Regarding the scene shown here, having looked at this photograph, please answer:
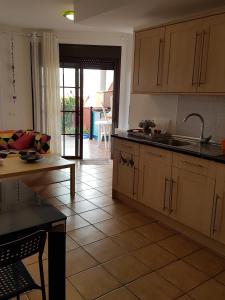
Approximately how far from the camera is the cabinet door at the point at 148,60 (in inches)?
127

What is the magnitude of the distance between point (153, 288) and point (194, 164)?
1.14 m

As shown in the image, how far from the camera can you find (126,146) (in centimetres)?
344

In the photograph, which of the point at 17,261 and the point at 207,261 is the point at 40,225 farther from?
the point at 207,261

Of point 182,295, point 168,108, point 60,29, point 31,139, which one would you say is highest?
point 60,29

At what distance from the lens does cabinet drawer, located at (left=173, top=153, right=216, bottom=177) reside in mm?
2464

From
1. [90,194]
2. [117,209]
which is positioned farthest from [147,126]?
[90,194]

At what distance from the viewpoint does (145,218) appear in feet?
10.7

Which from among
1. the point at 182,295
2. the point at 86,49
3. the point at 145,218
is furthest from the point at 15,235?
the point at 86,49

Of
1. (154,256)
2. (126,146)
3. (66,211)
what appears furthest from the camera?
(126,146)

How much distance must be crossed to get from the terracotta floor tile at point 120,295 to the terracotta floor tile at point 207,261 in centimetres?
69

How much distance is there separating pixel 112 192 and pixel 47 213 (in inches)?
94.8

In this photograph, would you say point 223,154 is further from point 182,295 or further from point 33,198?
point 33,198

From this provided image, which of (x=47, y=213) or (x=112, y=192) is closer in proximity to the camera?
(x=47, y=213)

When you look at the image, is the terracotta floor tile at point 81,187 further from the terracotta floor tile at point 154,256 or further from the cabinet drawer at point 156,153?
the terracotta floor tile at point 154,256
